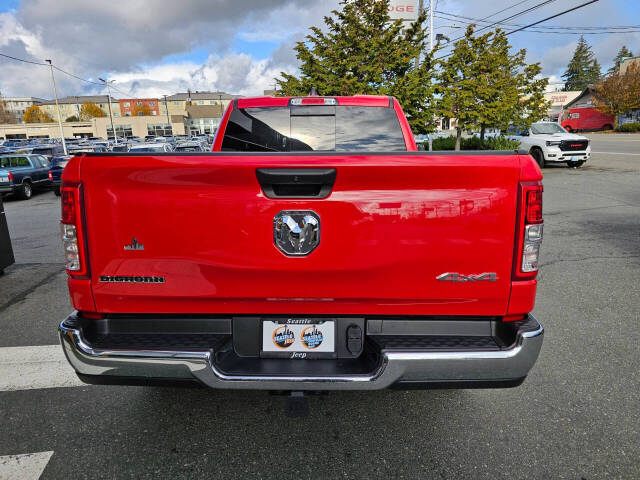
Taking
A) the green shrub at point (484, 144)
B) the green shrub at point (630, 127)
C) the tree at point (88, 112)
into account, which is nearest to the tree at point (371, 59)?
the green shrub at point (484, 144)

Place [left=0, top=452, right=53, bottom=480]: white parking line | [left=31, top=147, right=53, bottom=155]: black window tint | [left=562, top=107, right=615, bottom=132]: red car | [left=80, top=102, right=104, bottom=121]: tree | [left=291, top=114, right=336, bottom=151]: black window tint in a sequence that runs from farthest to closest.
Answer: [left=80, top=102, right=104, bottom=121]: tree, [left=562, top=107, right=615, bottom=132]: red car, [left=31, top=147, right=53, bottom=155]: black window tint, [left=291, top=114, right=336, bottom=151]: black window tint, [left=0, top=452, right=53, bottom=480]: white parking line

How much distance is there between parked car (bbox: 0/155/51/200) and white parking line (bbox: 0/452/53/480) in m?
16.0

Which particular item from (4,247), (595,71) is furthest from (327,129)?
(595,71)

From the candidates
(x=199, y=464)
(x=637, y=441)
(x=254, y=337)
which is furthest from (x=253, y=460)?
(x=637, y=441)

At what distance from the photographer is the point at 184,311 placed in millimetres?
2193

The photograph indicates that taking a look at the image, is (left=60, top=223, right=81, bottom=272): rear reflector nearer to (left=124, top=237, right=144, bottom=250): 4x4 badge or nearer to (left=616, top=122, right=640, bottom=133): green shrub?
(left=124, top=237, right=144, bottom=250): 4x4 badge

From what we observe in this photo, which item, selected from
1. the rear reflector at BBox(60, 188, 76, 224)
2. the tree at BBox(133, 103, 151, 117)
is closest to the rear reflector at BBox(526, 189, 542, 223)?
the rear reflector at BBox(60, 188, 76, 224)

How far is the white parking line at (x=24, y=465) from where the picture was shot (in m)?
2.33

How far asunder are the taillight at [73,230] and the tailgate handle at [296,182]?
0.88 meters

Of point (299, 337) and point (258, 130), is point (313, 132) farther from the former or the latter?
point (299, 337)

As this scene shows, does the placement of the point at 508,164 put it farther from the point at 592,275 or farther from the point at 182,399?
the point at 592,275

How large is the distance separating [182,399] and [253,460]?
853 millimetres

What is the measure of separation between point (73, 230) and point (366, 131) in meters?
2.29

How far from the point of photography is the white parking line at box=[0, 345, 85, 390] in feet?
10.7
